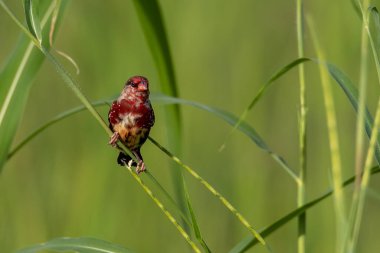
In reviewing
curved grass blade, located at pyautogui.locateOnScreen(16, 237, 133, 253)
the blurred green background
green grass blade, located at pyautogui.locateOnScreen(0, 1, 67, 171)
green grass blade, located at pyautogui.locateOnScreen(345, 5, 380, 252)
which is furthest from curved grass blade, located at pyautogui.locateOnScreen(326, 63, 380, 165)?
the blurred green background

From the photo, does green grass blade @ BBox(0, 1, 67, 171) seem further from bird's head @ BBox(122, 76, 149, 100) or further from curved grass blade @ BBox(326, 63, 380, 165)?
curved grass blade @ BBox(326, 63, 380, 165)

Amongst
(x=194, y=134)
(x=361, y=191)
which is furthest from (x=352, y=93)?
(x=194, y=134)

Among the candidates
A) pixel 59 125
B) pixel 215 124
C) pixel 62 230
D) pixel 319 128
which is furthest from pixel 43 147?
pixel 319 128

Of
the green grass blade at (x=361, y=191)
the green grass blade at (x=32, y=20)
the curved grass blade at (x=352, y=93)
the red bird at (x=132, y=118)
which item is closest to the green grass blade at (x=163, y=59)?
the red bird at (x=132, y=118)

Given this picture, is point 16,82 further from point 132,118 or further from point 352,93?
point 352,93

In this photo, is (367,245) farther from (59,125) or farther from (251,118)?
(59,125)
